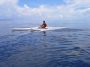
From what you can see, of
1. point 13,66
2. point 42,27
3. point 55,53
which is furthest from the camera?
point 42,27

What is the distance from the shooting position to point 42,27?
204 ft

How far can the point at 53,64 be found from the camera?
894 inches

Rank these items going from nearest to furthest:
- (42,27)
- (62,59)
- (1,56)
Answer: (62,59)
(1,56)
(42,27)

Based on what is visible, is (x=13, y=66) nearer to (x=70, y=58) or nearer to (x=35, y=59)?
(x=35, y=59)

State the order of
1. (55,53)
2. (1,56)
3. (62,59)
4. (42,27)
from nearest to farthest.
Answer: (62,59)
(1,56)
(55,53)
(42,27)

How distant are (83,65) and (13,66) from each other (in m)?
7.53

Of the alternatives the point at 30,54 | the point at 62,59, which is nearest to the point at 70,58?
the point at 62,59

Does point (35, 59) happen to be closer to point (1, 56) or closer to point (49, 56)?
point (49, 56)

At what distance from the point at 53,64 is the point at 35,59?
3.00 m

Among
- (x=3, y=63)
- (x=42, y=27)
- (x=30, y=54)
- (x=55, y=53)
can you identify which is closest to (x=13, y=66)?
(x=3, y=63)

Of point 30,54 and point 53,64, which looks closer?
point 53,64

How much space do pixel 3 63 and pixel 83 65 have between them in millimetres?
8893

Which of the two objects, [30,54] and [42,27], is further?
[42,27]

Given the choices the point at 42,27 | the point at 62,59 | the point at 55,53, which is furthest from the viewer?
the point at 42,27
